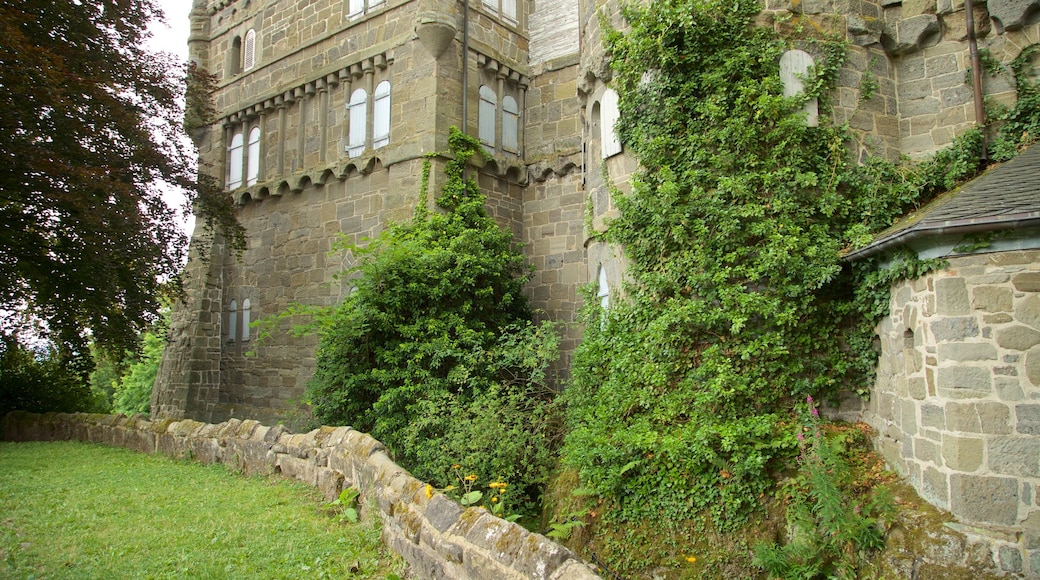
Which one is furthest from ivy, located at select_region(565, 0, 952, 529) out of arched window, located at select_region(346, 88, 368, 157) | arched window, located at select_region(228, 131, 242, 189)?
arched window, located at select_region(228, 131, 242, 189)

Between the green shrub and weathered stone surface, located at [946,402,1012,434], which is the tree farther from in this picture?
weathered stone surface, located at [946,402,1012,434]

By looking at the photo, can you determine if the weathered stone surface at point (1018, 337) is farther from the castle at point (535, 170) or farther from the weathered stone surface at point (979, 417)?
the weathered stone surface at point (979, 417)

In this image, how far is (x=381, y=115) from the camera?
13.2 meters

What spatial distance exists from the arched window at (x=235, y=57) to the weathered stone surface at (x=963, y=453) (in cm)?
1641

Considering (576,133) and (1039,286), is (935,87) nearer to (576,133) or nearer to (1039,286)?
(1039,286)

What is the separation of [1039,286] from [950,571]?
2185mm

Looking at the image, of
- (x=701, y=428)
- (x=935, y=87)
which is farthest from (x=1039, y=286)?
(x=935, y=87)

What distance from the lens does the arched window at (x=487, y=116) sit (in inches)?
527

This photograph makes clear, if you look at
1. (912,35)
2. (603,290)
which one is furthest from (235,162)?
(912,35)

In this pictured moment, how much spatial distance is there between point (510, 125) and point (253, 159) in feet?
19.9

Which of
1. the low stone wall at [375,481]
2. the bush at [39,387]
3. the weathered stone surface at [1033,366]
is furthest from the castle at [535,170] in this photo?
the low stone wall at [375,481]

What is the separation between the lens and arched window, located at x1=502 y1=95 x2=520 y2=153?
45.4ft

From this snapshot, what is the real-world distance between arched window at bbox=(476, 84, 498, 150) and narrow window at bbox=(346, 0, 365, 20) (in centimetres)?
289

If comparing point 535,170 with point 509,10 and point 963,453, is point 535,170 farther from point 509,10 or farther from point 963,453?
point 963,453
